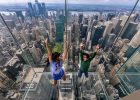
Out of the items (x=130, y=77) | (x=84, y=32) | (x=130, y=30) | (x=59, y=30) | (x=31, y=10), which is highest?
(x=130, y=77)

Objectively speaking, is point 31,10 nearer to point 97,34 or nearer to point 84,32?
point 84,32

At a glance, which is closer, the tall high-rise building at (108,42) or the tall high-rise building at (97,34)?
the tall high-rise building at (108,42)

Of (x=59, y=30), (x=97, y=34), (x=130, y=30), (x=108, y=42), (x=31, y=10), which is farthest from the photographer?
(x=31, y=10)

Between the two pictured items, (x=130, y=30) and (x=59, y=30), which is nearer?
(x=59, y=30)

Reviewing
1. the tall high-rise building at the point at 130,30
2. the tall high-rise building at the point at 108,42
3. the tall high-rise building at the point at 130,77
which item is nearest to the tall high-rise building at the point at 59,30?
the tall high-rise building at the point at 108,42

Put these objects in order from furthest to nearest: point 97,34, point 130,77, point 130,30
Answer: point 130,30
point 97,34
point 130,77

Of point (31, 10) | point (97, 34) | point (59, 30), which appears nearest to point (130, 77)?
point (97, 34)

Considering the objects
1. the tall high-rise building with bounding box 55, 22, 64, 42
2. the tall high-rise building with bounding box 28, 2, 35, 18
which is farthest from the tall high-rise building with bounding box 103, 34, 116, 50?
the tall high-rise building with bounding box 28, 2, 35, 18

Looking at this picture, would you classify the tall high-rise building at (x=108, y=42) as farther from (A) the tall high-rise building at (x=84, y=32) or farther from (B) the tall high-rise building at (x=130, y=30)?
(B) the tall high-rise building at (x=130, y=30)

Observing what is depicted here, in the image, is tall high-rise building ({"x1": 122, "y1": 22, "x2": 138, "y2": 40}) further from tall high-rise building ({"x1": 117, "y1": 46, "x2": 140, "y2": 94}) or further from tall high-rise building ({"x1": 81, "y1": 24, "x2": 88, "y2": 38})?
tall high-rise building ({"x1": 117, "y1": 46, "x2": 140, "y2": 94})

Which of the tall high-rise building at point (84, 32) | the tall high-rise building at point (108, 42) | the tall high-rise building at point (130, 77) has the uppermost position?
the tall high-rise building at point (130, 77)

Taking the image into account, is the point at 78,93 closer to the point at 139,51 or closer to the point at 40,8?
the point at 139,51
